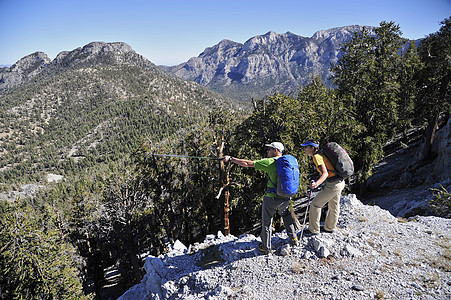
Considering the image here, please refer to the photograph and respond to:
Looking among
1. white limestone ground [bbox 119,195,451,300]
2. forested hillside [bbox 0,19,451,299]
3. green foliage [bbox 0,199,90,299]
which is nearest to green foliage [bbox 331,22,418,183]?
forested hillside [bbox 0,19,451,299]

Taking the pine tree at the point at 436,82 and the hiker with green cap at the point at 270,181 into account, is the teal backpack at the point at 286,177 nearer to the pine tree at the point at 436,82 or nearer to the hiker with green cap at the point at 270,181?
the hiker with green cap at the point at 270,181

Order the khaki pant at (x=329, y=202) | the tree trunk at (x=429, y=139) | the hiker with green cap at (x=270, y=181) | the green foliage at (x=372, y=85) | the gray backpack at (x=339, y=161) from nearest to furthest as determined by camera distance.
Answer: the hiker with green cap at (x=270, y=181) < the gray backpack at (x=339, y=161) < the khaki pant at (x=329, y=202) < the green foliage at (x=372, y=85) < the tree trunk at (x=429, y=139)

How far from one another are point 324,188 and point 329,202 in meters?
0.68

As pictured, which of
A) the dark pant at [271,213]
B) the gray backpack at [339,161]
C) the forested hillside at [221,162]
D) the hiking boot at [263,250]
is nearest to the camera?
the dark pant at [271,213]

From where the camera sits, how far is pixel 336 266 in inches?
247

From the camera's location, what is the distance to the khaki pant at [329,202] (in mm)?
6754

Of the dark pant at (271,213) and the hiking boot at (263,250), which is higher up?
the dark pant at (271,213)

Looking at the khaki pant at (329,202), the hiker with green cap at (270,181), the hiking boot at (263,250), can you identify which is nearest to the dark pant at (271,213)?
the hiker with green cap at (270,181)

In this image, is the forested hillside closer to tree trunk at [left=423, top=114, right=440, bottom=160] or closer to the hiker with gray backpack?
tree trunk at [left=423, top=114, right=440, bottom=160]

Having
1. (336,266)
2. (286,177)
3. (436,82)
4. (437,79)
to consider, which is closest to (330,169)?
(286,177)

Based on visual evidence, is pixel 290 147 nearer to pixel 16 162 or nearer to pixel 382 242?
pixel 382 242

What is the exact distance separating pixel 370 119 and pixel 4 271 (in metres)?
26.9

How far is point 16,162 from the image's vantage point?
187750 mm

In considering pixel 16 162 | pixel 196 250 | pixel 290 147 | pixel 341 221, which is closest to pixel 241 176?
pixel 290 147
